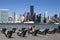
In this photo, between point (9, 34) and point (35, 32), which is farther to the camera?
point (35, 32)

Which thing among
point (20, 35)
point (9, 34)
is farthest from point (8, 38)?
point (20, 35)

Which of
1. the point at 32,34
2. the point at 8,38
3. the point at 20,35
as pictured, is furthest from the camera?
the point at 32,34

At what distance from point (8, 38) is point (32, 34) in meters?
8.39

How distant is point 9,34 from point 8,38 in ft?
5.09

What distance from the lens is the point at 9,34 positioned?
123 feet

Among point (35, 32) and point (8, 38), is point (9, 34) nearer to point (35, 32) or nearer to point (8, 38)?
point (8, 38)

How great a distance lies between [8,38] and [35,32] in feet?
30.7

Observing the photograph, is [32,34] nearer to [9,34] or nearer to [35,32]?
[35,32]

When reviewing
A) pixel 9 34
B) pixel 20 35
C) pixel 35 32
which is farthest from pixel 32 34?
pixel 9 34

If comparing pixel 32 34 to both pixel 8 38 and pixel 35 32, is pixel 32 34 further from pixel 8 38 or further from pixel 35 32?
pixel 8 38

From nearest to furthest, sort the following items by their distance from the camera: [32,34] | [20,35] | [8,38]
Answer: [8,38]
[20,35]
[32,34]

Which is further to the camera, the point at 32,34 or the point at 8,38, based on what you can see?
the point at 32,34

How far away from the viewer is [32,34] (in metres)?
43.1

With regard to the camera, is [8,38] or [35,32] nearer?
[8,38]
